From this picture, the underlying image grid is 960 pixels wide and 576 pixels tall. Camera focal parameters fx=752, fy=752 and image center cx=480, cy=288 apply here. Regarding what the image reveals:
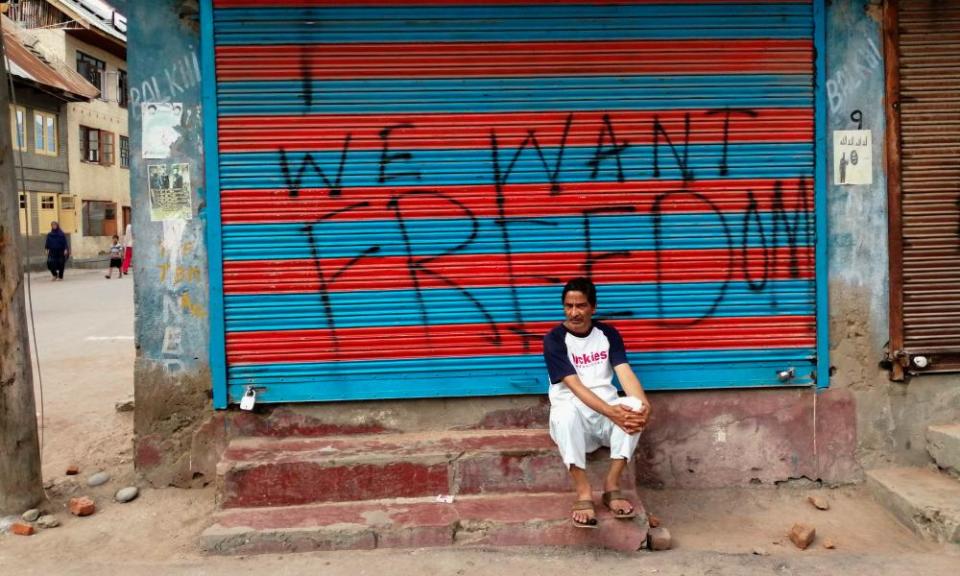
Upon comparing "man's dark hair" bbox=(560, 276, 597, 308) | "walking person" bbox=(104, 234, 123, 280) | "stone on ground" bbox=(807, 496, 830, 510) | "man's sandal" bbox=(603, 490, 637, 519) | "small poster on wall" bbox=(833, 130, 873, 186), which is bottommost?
"stone on ground" bbox=(807, 496, 830, 510)

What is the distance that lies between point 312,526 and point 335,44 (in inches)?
109

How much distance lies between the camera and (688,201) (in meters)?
4.68

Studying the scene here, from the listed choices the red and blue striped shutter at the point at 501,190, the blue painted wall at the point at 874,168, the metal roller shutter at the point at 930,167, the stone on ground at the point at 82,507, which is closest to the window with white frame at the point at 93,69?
the red and blue striped shutter at the point at 501,190

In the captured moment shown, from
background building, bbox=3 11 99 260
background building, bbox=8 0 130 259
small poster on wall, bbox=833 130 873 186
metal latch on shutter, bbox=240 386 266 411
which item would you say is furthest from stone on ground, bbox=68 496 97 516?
background building, bbox=8 0 130 259

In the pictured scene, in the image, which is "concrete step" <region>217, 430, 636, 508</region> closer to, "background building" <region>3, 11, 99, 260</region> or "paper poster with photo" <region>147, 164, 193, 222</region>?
"paper poster with photo" <region>147, 164, 193, 222</region>

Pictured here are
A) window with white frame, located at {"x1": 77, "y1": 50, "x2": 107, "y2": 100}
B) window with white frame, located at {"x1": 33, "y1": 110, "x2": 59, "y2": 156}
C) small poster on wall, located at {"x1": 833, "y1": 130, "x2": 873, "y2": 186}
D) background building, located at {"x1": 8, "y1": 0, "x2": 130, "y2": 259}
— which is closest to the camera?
small poster on wall, located at {"x1": 833, "y1": 130, "x2": 873, "y2": 186}

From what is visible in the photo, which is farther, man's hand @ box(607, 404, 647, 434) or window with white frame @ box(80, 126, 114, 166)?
window with white frame @ box(80, 126, 114, 166)

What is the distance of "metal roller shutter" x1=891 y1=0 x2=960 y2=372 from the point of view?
4.72 m

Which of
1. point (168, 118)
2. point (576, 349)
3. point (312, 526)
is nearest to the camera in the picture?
point (312, 526)

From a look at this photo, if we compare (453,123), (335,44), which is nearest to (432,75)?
(453,123)

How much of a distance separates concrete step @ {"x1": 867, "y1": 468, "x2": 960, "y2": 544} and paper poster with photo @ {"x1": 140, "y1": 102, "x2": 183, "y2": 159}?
15.6ft

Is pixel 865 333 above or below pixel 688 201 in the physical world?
below

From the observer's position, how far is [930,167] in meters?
4.73

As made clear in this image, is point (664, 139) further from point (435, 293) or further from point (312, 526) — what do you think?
point (312, 526)
